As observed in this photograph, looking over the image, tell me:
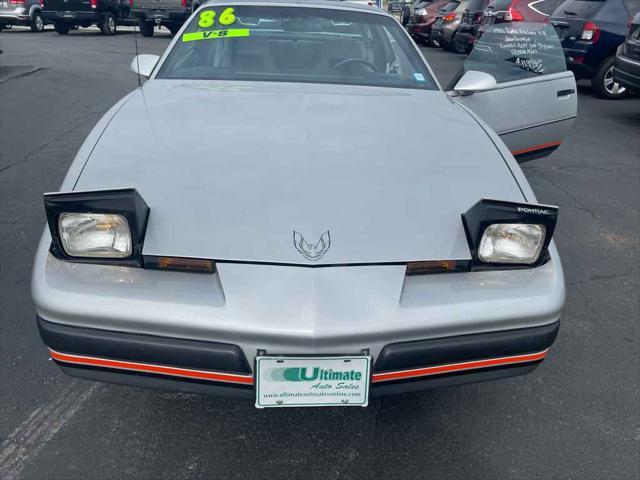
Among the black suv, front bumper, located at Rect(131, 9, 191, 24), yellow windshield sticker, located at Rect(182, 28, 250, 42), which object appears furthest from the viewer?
front bumper, located at Rect(131, 9, 191, 24)

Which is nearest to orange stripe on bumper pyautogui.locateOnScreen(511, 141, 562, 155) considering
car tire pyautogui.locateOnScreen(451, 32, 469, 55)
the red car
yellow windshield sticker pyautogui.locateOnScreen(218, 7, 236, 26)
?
yellow windshield sticker pyautogui.locateOnScreen(218, 7, 236, 26)

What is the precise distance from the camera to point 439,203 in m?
1.90

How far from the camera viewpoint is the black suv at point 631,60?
688 cm

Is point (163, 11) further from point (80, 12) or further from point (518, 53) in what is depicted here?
point (518, 53)

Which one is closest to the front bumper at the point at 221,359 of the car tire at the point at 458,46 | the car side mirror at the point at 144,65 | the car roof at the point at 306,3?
the car side mirror at the point at 144,65

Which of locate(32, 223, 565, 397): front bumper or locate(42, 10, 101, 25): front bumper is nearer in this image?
locate(32, 223, 565, 397): front bumper

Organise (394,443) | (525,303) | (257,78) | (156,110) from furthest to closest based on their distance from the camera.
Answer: (257,78), (156,110), (394,443), (525,303)

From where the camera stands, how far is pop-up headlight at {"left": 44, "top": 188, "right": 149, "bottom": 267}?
172 cm

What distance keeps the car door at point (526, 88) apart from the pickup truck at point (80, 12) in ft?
45.5

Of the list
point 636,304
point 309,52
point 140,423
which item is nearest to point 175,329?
point 140,423

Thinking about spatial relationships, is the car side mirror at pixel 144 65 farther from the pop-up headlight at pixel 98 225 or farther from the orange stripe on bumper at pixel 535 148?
the orange stripe on bumper at pixel 535 148

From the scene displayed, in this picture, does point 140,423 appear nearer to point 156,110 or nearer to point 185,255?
point 185,255

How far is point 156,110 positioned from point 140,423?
1230mm

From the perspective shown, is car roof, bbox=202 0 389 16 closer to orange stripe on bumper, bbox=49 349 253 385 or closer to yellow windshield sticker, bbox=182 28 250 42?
yellow windshield sticker, bbox=182 28 250 42
